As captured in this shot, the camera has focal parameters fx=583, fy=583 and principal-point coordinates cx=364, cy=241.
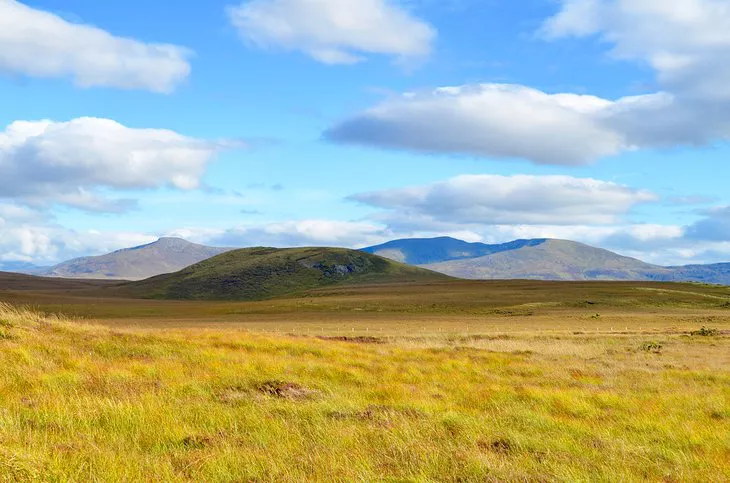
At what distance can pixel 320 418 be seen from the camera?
10.3 meters

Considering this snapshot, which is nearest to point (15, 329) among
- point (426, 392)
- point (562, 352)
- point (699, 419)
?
point (426, 392)

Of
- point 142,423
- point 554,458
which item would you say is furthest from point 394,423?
point 142,423

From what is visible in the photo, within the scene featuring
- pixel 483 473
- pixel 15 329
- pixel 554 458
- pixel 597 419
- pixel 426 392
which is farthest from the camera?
pixel 15 329

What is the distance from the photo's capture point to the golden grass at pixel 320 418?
289 inches

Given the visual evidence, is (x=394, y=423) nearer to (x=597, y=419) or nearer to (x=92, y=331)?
(x=597, y=419)

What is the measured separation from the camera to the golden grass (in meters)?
7.35

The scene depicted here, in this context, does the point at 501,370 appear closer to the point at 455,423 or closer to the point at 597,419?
the point at 597,419

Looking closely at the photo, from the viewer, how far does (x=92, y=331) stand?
803 inches

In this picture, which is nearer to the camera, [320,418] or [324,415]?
[320,418]

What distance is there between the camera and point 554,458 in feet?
27.7

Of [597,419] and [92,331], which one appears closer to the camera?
[597,419]

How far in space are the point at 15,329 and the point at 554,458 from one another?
54.3 feet

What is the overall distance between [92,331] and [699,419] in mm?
18492

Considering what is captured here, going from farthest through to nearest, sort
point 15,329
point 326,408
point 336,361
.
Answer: point 336,361 < point 15,329 < point 326,408
